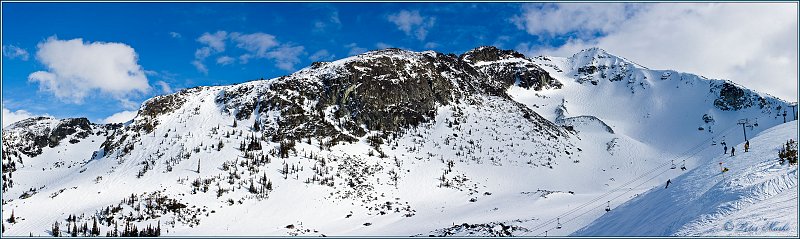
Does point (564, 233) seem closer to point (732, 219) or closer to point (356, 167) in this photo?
point (732, 219)

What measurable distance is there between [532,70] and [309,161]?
3212 inches

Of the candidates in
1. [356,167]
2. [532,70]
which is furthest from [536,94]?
[356,167]

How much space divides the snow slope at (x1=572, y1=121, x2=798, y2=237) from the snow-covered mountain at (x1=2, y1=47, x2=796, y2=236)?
7.27 m

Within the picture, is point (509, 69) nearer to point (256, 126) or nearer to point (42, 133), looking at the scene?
point (256, 126)

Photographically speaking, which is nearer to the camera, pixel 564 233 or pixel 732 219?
pixel 732 219

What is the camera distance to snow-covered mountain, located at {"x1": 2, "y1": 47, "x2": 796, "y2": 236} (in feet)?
138

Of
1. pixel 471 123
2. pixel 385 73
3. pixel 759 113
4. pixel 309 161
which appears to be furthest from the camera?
pixel 759 113

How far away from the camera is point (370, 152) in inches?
2468

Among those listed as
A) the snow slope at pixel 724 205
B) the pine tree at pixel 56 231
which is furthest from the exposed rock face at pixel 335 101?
the snow slope at pixel 724 205

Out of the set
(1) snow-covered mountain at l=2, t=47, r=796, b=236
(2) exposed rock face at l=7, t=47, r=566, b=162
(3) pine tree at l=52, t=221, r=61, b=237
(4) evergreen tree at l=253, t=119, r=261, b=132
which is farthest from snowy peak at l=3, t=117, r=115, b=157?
(3) pine tree at l=52, t=221, r=61, b=237

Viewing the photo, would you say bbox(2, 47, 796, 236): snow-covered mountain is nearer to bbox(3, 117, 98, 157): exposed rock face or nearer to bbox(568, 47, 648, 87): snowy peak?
bbox(3, 117, 98, 157): exposed rock face

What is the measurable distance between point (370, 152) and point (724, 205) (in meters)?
48.2

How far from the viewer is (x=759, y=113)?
92.8 m

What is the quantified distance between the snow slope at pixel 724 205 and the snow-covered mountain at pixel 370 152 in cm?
727
